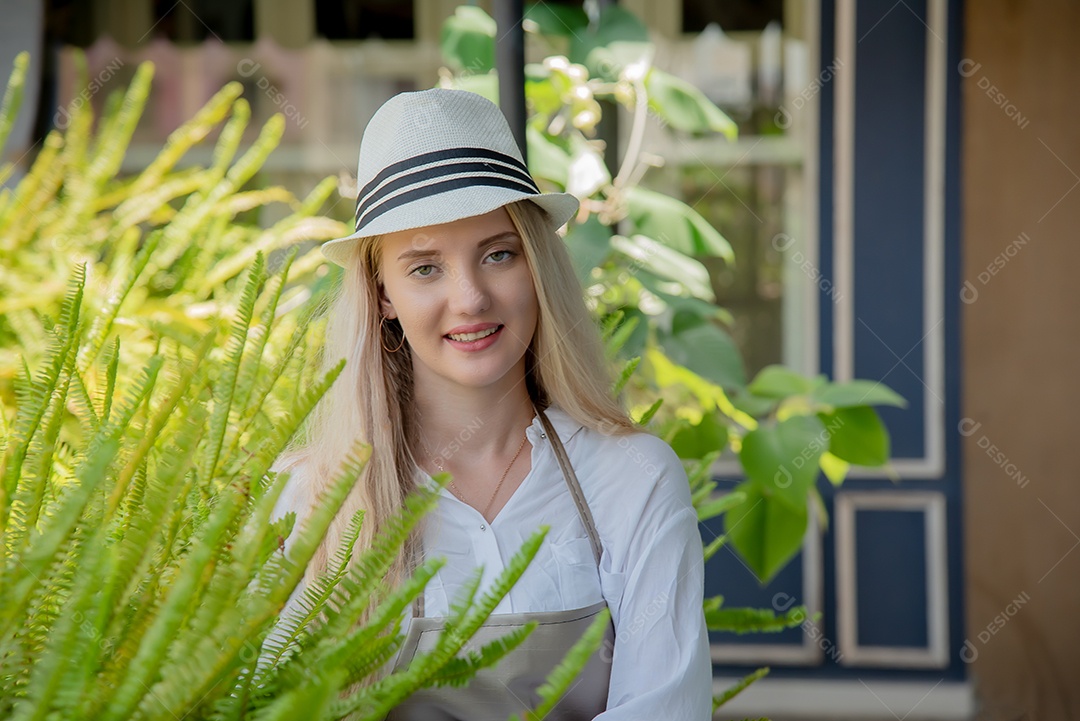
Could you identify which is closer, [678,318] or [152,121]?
[678,318]

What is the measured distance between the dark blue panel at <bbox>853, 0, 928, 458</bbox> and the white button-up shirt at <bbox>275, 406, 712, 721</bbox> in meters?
1.81

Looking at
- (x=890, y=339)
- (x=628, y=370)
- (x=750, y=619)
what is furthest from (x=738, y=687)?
(x=890, y=339)

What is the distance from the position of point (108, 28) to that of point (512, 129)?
2276mm

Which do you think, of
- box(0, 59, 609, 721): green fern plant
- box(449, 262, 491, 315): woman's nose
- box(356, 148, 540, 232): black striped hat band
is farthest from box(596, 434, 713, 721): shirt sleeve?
box(0, 59, 609, 721): green fern plant

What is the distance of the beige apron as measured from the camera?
97 cm

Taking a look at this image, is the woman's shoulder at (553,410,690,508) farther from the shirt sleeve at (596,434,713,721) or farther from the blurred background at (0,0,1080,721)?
the blurred background at (0,0,1080,721)

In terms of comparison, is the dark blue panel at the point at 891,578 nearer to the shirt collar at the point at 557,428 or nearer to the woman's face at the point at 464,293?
the shirt collar at the point at 557,428

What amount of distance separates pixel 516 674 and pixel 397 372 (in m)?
0.40

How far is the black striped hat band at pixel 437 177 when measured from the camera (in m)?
1.07

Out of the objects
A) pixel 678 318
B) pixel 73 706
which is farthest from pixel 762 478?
pixel 73 706

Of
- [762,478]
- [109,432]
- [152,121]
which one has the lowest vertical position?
[109,432]

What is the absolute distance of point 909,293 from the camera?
2.76m

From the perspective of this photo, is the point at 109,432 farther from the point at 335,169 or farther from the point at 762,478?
the point at 335,169

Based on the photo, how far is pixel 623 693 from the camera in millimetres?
991
